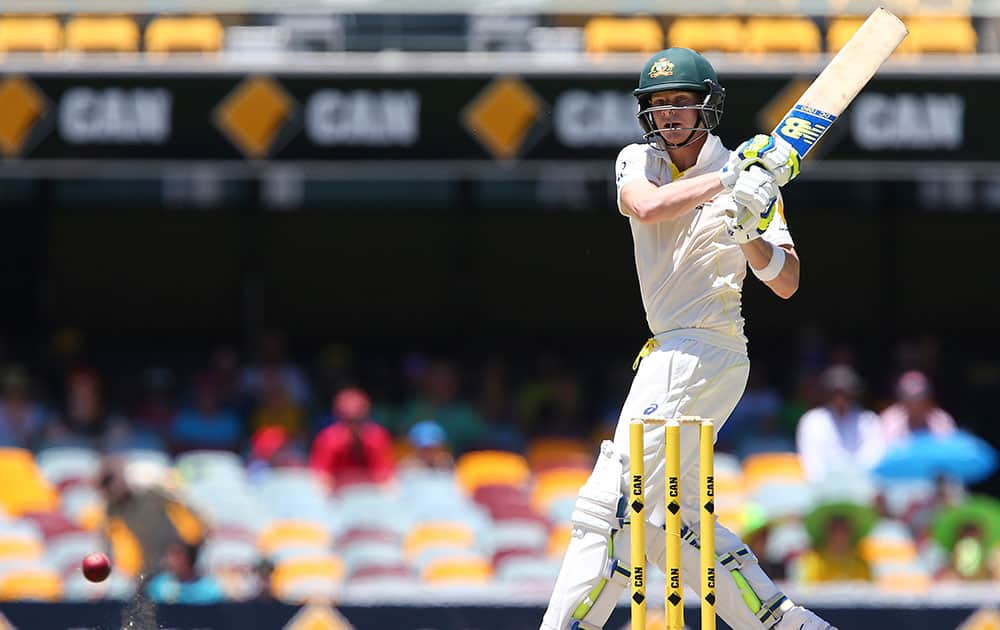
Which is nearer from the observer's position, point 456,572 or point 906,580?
point 906,580

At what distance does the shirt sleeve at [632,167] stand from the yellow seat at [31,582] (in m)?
4.39

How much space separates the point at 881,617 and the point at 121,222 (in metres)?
8.29

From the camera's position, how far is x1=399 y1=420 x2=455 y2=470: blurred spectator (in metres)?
8.93

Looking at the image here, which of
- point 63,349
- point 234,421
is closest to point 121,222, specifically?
point 63,349

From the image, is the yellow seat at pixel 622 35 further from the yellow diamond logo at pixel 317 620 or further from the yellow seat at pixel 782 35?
the yellow diamond logo at pixel 317 620

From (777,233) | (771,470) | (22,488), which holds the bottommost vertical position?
(777,233)

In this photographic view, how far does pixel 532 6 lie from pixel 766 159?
6426 mm

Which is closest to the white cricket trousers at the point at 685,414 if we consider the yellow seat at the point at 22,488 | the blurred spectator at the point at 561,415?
the yellow seat at the point at 22,488

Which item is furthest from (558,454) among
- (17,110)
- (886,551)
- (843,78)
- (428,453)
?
(843,78)

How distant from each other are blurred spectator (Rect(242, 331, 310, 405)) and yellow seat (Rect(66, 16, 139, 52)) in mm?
2095

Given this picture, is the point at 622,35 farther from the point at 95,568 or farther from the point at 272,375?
the point at 95,568

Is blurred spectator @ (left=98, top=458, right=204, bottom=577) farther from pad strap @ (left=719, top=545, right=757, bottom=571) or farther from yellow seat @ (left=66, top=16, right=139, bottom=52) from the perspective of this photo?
pad strap @ (left=719, top=545, right=757, bottom=571)

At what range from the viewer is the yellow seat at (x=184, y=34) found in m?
9.98

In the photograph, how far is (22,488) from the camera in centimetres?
876
